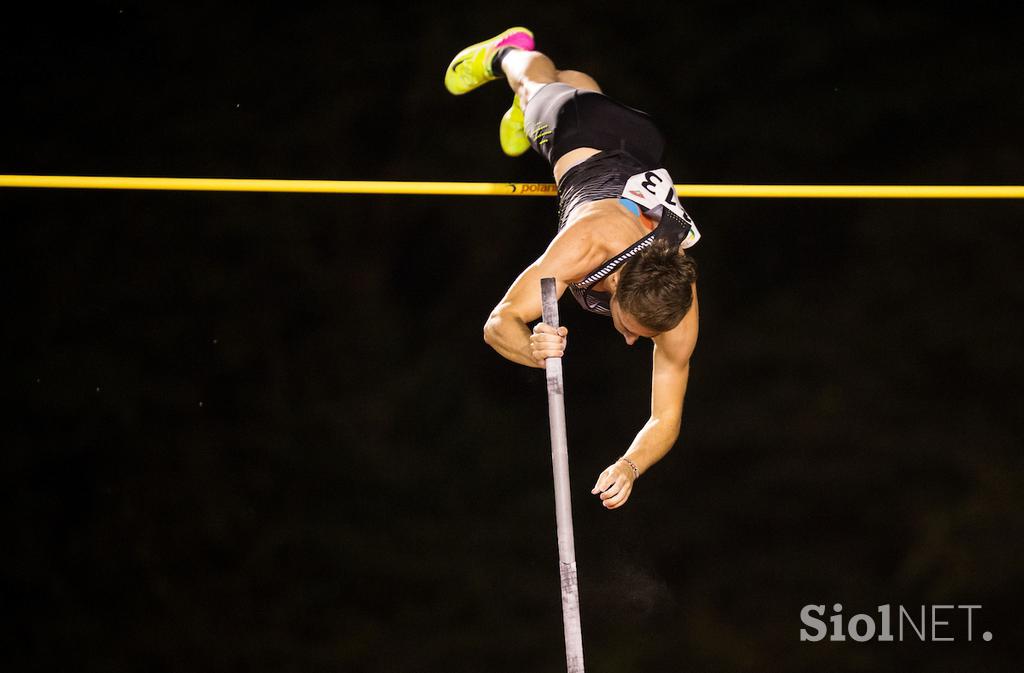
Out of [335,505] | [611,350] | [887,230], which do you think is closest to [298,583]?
[335,505]

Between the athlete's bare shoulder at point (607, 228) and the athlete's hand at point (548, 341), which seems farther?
the athlete's bare shoulder at point (607, 228)

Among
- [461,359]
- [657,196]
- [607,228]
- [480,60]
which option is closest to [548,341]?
[607,228]

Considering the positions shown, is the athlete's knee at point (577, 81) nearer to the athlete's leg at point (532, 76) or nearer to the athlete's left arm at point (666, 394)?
the athlete's leg at point (532, 76)

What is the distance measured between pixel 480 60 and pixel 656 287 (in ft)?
4.29

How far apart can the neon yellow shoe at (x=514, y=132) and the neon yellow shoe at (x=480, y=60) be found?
164 millimetres

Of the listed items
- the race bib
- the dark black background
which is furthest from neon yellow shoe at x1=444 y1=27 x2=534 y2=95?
the race bib

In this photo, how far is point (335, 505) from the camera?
151 inches

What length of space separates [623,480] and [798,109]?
7.74 ft

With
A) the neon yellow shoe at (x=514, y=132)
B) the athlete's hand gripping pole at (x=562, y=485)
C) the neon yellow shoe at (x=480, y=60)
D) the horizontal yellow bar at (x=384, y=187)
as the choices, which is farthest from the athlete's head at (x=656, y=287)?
the neon yellow shoe at (x=480, y=60)

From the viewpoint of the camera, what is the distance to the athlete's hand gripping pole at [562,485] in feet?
7.02

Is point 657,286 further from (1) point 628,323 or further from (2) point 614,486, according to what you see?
(2) point 614,486

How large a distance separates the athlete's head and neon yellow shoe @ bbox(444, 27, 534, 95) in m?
1.16

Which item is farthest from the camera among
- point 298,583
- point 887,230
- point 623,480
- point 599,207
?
point 887,230

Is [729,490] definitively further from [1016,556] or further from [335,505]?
[335,505]
